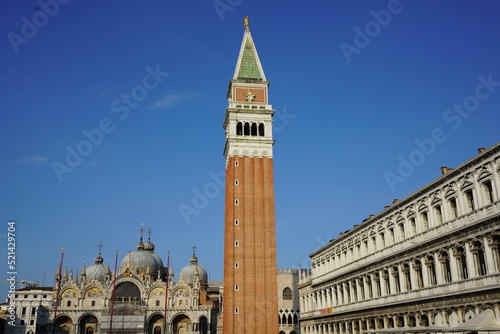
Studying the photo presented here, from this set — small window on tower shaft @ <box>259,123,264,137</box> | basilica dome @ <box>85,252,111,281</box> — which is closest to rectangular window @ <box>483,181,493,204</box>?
small window on tower shaft @ <box>259,123,264,137</box>

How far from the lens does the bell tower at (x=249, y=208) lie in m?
65.0

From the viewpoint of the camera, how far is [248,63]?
3068 inches

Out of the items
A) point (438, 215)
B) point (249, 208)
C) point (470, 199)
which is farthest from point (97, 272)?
point (470, 199)

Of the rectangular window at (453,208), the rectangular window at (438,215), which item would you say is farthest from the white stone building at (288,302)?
the rectangular window at (453,208)

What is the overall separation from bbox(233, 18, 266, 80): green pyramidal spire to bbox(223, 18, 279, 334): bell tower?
154 millimetres

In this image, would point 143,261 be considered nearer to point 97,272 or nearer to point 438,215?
point 97,272

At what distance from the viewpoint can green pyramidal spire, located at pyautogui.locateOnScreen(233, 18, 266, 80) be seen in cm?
7669

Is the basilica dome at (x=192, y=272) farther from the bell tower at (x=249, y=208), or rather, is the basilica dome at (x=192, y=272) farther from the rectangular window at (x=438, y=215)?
the rectangular window at (x=438, y=215)

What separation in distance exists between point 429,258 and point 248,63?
48.4 m

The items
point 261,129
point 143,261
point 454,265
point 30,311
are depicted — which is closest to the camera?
point 454,265

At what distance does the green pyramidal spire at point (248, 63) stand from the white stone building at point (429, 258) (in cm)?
3103

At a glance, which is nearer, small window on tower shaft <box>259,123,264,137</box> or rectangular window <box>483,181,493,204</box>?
rectangular window <box>483,181,493,204</box>

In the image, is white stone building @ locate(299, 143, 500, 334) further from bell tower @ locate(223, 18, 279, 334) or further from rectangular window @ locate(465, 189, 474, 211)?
→ bell tower @ locate(223, 18, 279, 334)

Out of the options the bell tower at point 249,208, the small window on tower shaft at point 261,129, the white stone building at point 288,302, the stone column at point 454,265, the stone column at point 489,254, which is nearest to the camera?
the stone column at point 489,254
